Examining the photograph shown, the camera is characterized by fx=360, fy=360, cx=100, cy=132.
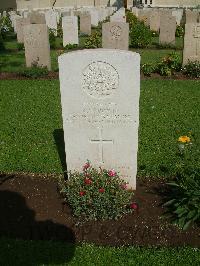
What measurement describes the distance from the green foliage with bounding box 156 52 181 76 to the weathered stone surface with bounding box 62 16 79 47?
6571 millimetres

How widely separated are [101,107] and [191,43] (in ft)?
28.0

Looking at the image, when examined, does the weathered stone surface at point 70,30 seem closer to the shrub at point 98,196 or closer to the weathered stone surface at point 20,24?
the weathered stone surface at point 20,24

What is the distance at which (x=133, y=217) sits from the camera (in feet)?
14.9

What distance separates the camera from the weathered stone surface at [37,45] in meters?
12.0

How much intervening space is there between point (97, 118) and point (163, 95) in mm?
5469

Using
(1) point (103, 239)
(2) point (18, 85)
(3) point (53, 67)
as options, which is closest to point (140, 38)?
(3) point (53, 67)

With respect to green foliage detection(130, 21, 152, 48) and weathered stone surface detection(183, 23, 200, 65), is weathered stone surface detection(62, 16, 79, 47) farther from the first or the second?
weathered stone surface detection(183, 23, 200, 65)

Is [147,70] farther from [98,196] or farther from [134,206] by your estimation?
[98,196]

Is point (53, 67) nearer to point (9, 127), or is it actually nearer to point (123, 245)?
point (9, 127)

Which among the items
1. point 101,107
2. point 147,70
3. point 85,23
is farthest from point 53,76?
point 85,23

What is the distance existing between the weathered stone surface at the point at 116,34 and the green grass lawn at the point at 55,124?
2763 mm

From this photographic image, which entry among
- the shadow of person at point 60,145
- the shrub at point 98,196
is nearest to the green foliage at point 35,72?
the shadow of person at point 60,145

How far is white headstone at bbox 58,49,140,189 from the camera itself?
14.3 feet

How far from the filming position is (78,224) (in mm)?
4426
